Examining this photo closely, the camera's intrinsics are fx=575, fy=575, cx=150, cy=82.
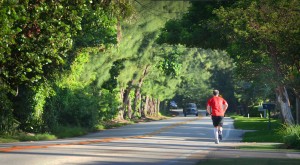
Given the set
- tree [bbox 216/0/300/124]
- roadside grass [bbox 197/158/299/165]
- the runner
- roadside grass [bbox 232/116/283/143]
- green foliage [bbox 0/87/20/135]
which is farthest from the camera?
green foliage [bbox 0/87/20/135]

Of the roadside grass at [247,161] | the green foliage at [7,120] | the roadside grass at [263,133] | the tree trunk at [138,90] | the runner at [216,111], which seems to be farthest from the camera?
the tree trunk at [138,90]

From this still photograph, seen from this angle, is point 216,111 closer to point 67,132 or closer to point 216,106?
point 216,106

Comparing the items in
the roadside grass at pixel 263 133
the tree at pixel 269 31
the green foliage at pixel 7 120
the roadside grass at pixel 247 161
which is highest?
the tree at pixel 269 31

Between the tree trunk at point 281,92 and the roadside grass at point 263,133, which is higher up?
the tree trunk at point 281,92

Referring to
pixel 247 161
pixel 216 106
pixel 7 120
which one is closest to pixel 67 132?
pixel 7 120

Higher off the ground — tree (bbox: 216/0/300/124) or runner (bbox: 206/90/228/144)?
tree (bbox: 216/0/300/124)

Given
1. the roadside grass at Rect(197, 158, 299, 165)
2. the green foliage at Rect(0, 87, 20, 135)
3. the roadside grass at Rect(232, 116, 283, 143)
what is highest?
the green foliage at Rect(0, 87, 20, 135)

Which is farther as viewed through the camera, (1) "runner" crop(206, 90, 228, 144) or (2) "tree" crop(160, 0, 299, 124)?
(2) "tree" crop(160, 0, 299, 124)

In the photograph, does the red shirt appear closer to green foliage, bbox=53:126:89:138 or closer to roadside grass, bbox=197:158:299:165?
roadside grass, bbox=197:158:299:165

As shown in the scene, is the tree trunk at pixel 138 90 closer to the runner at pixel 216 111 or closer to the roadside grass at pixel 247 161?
the runner at pixel 216 111

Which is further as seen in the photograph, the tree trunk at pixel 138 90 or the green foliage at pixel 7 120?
the tree trunk at pixel 138 90

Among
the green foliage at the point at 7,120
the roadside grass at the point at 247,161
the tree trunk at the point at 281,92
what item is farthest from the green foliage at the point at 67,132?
the roadside grass at the point at 247,161

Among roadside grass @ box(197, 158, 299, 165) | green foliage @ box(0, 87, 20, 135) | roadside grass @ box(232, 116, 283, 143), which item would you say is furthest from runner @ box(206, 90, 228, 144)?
green foliage @ box(0, 87, 20, 135)

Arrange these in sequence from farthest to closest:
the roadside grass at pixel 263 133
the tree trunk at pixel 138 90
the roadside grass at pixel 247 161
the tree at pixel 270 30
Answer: the tree trunk at pixel 138 90, the roadside grass at pixel 263 133, the tree at pixel 270 30, the roadside grass at pixel 247 161
